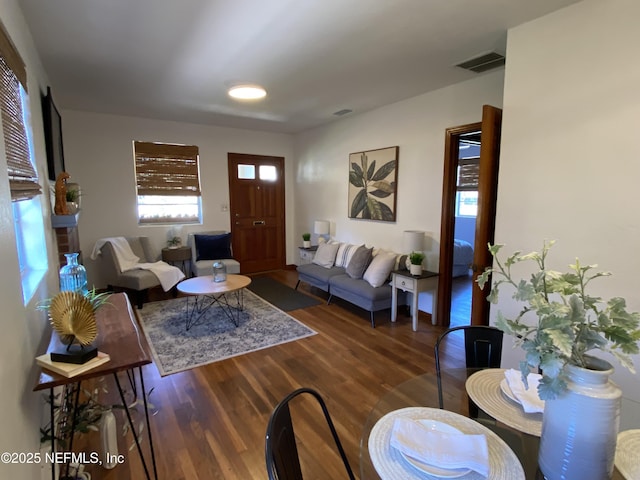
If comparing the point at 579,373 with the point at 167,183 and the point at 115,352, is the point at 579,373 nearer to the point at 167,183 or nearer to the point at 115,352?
the point at 115,352

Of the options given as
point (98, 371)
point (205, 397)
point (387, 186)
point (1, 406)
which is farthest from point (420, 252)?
point (1, 406)

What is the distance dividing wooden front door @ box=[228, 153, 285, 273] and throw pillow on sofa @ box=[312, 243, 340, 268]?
1542 millimetres

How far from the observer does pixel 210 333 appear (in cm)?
348

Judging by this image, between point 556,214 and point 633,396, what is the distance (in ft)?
3.63

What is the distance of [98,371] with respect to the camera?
132 cm

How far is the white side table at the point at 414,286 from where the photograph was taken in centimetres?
354

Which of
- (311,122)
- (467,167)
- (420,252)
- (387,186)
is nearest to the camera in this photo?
(420,252)

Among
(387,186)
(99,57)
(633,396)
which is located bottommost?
(633,396)

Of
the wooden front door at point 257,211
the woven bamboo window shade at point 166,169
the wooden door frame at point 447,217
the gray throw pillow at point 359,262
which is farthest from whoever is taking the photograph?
the wooden front door at point 257,211

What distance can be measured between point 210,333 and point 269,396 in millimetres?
1337

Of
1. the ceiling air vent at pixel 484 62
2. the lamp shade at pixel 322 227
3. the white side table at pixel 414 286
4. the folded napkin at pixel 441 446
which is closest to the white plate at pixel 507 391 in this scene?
the folded napkin at pixel 441 446

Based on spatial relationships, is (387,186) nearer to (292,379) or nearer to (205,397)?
(292,379)

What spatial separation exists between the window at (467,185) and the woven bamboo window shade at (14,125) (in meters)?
6.28

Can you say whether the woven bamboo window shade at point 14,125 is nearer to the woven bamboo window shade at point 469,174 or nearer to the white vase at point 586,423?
the white vase at point 586,423
